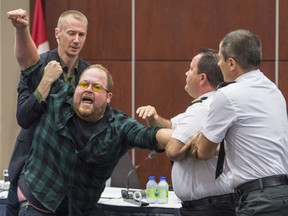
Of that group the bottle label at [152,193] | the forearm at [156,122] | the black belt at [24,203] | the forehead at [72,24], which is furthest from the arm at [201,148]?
the forehead at [72,24]

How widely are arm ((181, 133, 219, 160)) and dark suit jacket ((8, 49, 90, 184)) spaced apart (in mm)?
Answer: 824

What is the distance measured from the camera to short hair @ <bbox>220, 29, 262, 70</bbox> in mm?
3297

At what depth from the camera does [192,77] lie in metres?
3.72

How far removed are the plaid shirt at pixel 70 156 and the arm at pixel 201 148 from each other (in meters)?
0.21

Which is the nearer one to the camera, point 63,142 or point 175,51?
point 63,142

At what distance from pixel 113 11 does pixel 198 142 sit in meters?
3.84

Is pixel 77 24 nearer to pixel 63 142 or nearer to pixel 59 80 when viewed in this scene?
pixel 59 80

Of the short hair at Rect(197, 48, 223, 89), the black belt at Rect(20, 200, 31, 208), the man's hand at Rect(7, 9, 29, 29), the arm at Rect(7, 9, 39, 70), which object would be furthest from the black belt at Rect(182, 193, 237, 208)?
the man's hand at Rect(7, 9, 29, 29)

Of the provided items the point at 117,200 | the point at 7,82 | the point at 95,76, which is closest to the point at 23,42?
the point at 95,76

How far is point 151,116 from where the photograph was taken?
3.64 m

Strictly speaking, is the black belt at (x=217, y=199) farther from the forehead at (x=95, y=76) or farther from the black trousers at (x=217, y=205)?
the forehead at (x=95, y=76)

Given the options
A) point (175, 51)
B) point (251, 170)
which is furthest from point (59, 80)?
point (175, 51)

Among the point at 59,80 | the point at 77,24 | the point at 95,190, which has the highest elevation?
the point at 77,24

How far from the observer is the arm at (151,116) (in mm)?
3617
